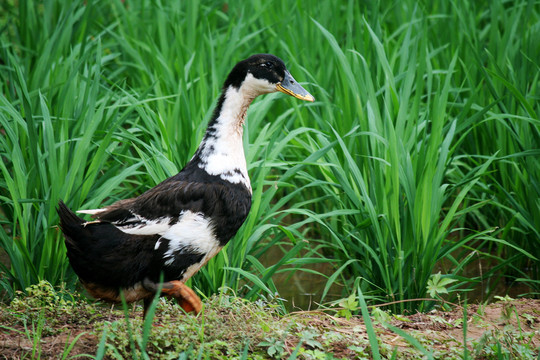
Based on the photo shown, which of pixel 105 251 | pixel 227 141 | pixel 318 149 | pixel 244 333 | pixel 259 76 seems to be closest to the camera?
pixel 244 333

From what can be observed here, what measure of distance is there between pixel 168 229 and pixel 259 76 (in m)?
0.79

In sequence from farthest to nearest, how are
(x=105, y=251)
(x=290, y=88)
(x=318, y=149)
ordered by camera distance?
(x=318, y=149), (x=290, y=88), (x=105, y=251)

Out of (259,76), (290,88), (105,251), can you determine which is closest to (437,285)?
(290,88)

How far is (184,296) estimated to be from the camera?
2898 millimetres

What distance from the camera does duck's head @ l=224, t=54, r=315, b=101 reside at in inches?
126

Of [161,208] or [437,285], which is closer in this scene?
[161,208]

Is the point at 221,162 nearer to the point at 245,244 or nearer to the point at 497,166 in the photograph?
the point at 245,244

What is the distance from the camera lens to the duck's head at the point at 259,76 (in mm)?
3205

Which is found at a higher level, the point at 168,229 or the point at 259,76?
the point at 259,76

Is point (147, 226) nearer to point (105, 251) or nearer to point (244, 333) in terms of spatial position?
point (105, 251)

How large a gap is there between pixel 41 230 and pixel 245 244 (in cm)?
94

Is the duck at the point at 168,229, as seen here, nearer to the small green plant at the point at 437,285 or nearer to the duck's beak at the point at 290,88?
the duck's beak at the point at 290,88

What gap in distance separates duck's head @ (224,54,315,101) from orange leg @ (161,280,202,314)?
0.89m

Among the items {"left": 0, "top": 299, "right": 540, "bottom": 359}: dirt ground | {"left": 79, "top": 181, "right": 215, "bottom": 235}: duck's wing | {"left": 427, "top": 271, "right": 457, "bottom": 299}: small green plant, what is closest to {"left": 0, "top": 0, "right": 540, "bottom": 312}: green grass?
{"left": 427, "top": 271, "right": 457, "bottom": 299}: small green plant
